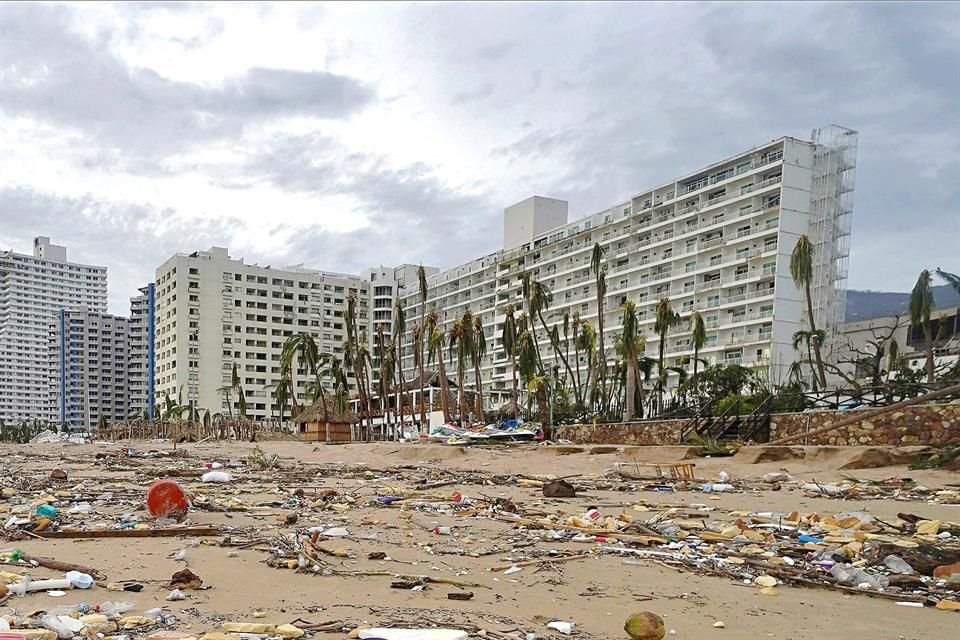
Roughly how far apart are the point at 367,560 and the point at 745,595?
2.66 meters

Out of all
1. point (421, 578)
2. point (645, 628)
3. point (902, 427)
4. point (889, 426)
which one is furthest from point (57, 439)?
point (645, 628)

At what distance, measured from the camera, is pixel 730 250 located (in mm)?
63781

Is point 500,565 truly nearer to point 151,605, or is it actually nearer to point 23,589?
point 151,605

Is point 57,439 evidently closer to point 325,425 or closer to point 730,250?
point 325,425

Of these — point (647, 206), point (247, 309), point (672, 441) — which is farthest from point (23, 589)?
point (247, 309)

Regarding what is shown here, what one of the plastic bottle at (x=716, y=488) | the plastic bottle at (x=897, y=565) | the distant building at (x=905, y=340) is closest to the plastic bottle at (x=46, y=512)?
the plastic bottle at (x=897, y=565)

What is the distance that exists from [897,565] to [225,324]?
10257cm

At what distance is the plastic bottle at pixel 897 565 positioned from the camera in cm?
512

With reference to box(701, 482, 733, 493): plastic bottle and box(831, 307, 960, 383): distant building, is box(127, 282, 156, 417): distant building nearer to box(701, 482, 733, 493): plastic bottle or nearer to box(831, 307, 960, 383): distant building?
box(831, 307, 960, 383): distant building

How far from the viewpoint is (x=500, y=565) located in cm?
542

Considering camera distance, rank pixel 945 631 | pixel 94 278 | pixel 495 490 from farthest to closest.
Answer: pixel 94 278
pixel 495 490
pixel 945 631

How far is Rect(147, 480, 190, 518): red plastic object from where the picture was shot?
7.13 meters

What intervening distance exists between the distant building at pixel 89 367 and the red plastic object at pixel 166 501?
14011 centimetres

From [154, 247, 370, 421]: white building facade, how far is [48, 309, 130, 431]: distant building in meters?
34.9
